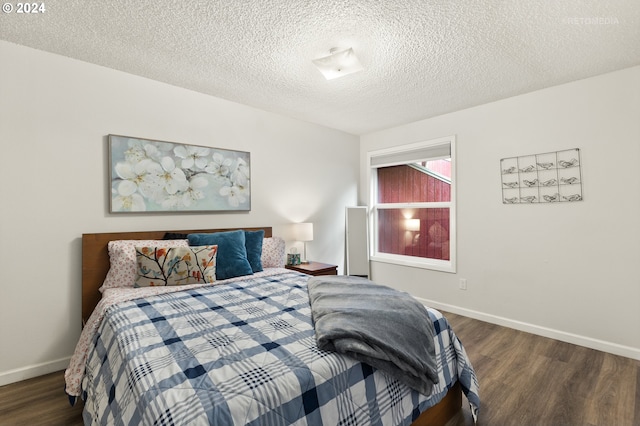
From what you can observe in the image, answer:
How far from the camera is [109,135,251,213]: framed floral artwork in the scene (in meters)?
2.59

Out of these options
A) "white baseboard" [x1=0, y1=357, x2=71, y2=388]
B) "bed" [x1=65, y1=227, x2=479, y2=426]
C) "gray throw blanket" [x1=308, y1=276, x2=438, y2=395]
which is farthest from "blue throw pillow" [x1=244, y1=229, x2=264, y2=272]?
"white baseboard" [x1=0, y1=357, x2=71, y2=388]

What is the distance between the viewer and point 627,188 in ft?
8.29

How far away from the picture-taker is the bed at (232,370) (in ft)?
3.36

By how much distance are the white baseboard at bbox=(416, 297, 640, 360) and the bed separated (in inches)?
67.8

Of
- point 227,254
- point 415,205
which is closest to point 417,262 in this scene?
point 415,205

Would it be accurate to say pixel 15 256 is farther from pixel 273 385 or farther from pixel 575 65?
pixel 575 65

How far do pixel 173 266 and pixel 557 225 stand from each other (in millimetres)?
3451

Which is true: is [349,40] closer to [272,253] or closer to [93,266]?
[272,253]

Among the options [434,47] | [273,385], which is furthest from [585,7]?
[273,385]

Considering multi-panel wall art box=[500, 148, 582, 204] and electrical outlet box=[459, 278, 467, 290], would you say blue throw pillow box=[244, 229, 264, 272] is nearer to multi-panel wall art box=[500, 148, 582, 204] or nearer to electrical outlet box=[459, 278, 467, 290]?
electrical outlet box=[459, 278, 467, 290]

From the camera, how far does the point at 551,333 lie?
2906mm

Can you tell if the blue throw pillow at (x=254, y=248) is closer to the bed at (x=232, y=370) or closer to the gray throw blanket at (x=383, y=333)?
the bed at (x=232, y=370)

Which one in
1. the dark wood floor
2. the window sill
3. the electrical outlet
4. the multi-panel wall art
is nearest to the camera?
the dark wood floor

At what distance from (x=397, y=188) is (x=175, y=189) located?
2949mm
